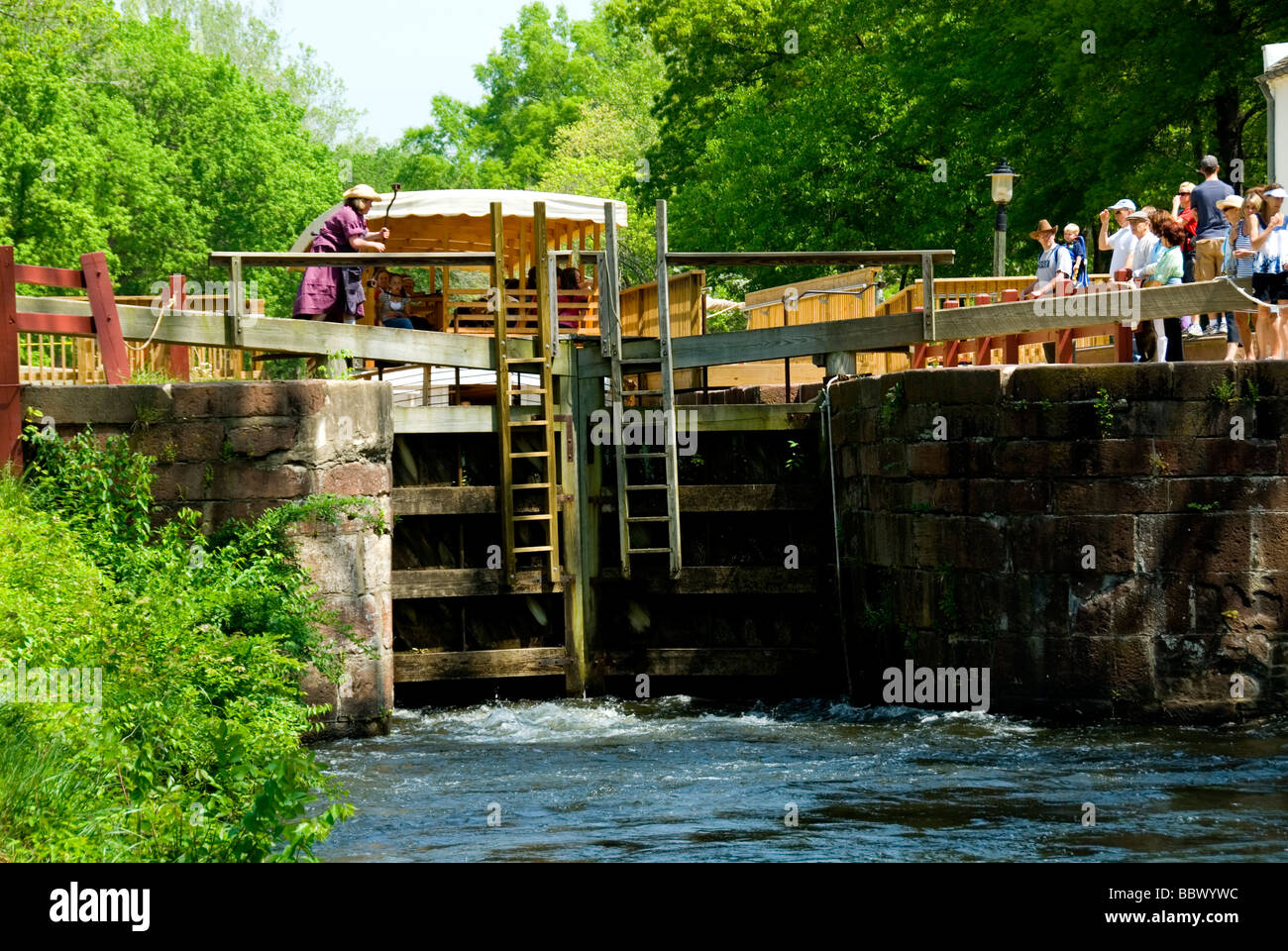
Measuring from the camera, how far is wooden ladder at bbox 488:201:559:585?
1523 cm

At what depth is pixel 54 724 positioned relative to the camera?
8.35m

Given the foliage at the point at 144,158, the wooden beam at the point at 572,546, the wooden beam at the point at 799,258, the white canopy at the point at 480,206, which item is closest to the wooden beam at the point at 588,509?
the wooden beam at the point at 572,546

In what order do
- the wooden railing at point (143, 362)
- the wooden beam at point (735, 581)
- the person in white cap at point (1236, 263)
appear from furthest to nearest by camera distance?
1. the wooden railing at point (143, 362)
2. the wooden beam at point (735, 581)
3. the person in white cap at point (1236, 263)

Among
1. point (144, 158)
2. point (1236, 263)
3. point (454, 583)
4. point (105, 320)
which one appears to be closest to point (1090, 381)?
point (1236, 263)

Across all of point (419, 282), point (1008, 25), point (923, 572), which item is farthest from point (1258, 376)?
point (419, 282)

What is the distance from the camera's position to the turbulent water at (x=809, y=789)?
30.1 feet

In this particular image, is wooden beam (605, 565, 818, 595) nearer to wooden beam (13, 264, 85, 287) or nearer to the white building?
wooden beam (13, 264, 85, 287)

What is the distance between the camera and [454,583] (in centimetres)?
1530

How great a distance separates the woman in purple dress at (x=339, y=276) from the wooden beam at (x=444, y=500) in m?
1.59

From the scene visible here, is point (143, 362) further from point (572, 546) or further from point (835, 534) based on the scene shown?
point (835, 534)

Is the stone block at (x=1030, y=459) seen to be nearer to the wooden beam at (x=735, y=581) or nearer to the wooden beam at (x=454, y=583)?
the wooden beam at (x=735, y=581)

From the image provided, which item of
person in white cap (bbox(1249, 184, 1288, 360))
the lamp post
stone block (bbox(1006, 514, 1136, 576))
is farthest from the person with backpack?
the lamp post

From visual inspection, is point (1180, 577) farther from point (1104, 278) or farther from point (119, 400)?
point (119, 400)

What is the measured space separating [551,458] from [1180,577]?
5.47 m
